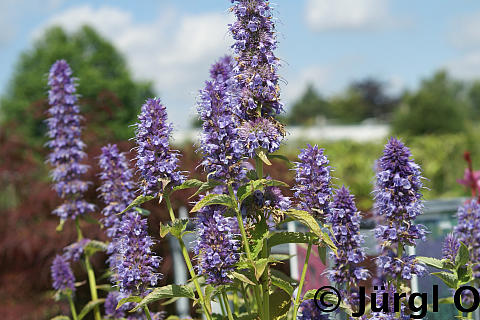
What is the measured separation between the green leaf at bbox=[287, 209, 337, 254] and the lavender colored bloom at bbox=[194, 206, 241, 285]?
0.77ft

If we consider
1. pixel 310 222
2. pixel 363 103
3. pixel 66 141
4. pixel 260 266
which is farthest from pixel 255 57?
pixel 363 103

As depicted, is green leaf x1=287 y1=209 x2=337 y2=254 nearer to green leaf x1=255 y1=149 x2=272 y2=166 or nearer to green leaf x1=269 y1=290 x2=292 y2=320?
green leaf x1=255 y1=149 x2=272 y2=166

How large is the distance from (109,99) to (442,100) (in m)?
32.4

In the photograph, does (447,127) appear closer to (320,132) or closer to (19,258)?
(320,132)

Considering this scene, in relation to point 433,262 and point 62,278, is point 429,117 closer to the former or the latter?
point 62,278

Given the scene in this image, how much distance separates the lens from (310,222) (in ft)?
6.32

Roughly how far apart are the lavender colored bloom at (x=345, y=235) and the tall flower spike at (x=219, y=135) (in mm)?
421

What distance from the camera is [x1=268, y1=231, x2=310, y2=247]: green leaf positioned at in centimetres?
205

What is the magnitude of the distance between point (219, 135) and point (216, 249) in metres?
0.41

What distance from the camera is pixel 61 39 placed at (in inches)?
1646

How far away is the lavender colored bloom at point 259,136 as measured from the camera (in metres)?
2.02

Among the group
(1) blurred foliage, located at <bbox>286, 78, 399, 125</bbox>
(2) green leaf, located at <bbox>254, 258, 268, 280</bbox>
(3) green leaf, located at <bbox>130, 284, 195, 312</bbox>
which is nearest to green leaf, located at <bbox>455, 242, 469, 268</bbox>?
(2) green leaf, located at <bbox>254, 258, 268, 280</bbox>

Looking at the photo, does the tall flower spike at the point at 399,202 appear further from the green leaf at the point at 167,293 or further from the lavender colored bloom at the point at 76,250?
the lavender colored bloom at the point at 76,250

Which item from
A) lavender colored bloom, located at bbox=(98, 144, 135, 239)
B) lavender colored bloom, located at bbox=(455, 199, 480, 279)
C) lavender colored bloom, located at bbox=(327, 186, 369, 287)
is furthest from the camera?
lavender colored bloom, located at bbox=(98, 144, 135, 239)
